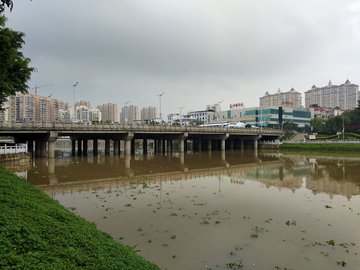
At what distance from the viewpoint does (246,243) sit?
10102mm

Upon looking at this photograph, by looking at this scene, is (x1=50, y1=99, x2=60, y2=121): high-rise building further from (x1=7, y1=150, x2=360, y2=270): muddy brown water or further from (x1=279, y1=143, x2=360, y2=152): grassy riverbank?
(x1=7, y1=150, x2=360, y2=270): muddy brown water

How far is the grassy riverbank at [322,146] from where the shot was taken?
6539 centimetres

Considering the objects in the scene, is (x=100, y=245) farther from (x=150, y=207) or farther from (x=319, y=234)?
(x=319, y=234)

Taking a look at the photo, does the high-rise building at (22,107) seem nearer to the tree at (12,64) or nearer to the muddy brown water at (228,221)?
the tree at (12,64)

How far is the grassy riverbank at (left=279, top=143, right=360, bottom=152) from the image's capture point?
65387mm

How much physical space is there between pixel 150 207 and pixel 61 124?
37.5m

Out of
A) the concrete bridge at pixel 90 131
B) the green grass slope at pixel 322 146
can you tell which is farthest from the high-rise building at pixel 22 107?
the green grass slope at pixel 322 146

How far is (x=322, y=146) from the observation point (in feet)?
234

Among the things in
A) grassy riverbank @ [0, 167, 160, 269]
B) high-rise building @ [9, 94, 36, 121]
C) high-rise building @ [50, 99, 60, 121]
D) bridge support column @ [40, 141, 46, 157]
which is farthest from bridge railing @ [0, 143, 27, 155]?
high-rise building @ [50, 99, 60, 121]

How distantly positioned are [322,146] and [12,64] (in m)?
75.9

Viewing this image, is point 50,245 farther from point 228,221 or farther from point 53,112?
point 53,112

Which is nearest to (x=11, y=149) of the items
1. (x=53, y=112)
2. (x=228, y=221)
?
(x=228, y=221)

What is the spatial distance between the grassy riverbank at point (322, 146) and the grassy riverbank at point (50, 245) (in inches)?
2941

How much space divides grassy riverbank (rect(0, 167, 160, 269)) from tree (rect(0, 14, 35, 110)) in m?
17.4
